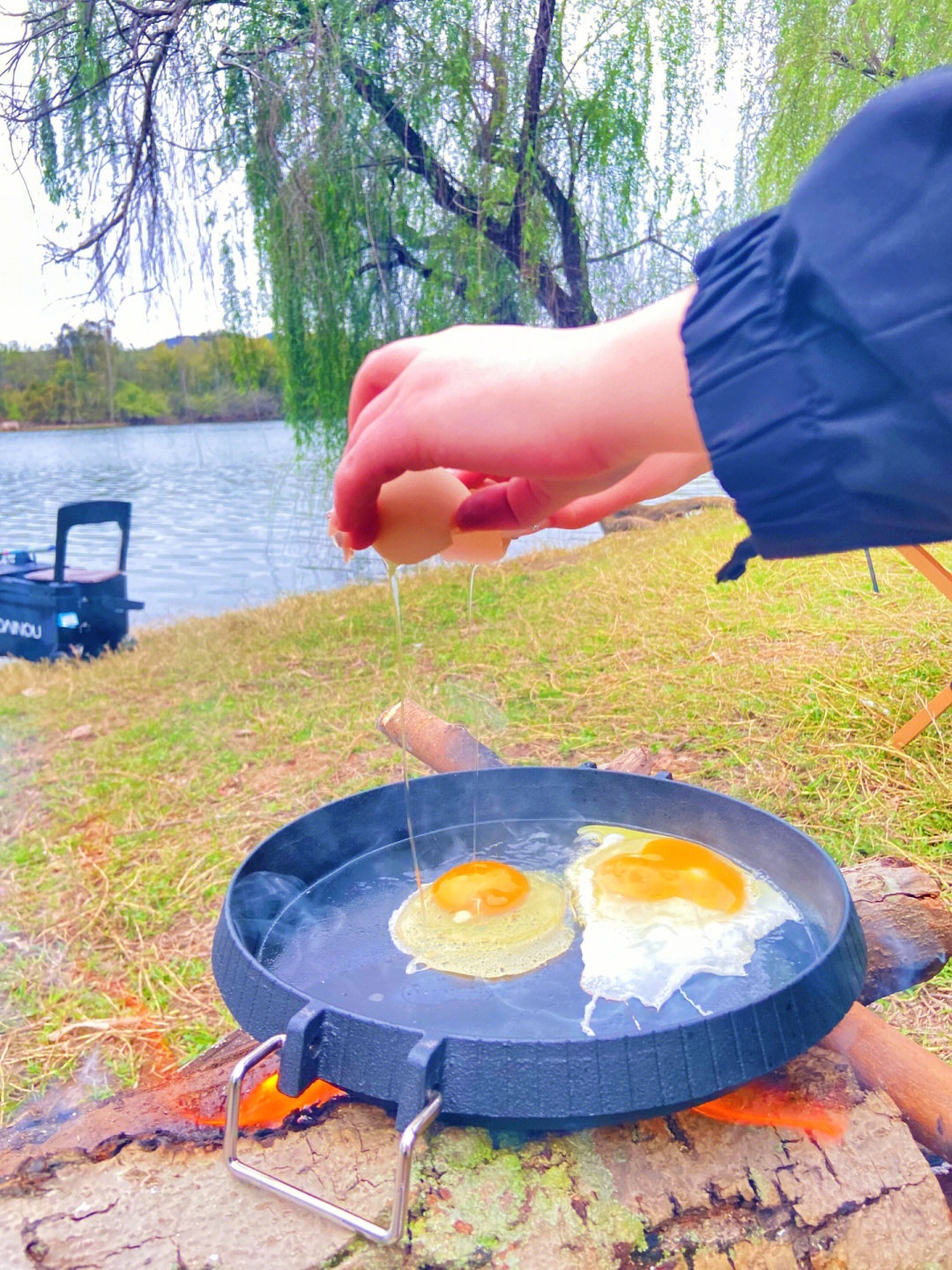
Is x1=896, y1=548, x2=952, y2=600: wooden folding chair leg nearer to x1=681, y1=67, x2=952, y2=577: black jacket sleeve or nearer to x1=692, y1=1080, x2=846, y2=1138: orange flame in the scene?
x1=692, y1=1080, x2=846, y2=1138: orange flame

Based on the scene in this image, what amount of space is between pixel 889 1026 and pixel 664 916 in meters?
0.43

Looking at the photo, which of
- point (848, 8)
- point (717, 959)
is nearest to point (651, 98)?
point (848, 8)

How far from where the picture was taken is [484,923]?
173 centimetres

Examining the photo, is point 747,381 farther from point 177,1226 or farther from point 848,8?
point 848,8

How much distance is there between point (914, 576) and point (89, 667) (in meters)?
5.46

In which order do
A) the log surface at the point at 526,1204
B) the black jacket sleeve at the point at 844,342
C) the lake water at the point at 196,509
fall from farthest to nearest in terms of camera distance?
the lake water at the point at 196,509
the log surface at the point at 526,1204
the black jacket sleeve at the point at 844,342

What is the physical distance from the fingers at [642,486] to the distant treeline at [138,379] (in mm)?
4555

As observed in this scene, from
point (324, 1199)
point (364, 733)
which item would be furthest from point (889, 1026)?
point (364, 733)

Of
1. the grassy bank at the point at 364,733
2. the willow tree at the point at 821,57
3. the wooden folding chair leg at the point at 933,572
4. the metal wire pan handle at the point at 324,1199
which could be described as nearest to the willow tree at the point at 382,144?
the willow tree at the point at 821,57

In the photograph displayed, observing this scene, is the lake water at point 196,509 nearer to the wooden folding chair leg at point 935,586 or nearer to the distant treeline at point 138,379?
the distant treeline at point 138,379

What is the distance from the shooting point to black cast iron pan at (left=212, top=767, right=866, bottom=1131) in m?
1.15

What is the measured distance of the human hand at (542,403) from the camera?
0.79m

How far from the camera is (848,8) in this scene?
Answer: 5.55 metres

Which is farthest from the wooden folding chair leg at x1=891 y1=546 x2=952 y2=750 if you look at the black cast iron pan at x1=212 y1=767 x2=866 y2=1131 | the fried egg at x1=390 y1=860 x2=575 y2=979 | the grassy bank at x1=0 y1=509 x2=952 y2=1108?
the fried egg at x1=390 y1=860 x2=575 y2=979
